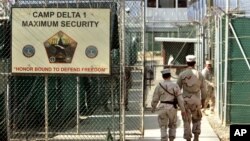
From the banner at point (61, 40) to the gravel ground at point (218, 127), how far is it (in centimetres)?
368

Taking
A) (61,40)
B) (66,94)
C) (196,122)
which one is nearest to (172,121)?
(196,122)

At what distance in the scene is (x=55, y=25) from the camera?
10617 millimetres

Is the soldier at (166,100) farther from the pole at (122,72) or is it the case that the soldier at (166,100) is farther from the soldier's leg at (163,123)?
the pole at (122,72)

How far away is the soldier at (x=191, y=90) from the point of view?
11.2 metres

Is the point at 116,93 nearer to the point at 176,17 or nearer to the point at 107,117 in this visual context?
the point at 107,117

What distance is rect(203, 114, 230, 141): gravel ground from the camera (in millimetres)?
12910

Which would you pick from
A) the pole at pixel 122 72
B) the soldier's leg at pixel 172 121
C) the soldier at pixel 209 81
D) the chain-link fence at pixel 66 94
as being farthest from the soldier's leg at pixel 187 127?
the soldier at pixel 209 81

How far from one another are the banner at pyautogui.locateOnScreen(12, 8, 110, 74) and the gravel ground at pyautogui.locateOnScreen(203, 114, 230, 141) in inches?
145

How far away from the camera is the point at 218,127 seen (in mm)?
14445

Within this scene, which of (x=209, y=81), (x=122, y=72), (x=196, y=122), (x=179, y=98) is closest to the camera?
(x=179, y=98)

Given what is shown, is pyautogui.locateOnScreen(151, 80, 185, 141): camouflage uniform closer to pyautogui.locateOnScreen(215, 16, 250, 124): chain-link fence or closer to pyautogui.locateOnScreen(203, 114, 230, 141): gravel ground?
pyautogui.locateOnScreen(203, 114, 230, 141): gravel ground

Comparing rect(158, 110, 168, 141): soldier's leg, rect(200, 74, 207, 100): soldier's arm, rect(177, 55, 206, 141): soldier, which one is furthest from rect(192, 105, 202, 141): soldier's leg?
rect(158, 110, 168, 141): soldier's leg

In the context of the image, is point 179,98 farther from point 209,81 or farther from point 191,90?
point 209,81

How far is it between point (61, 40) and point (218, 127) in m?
5.56
